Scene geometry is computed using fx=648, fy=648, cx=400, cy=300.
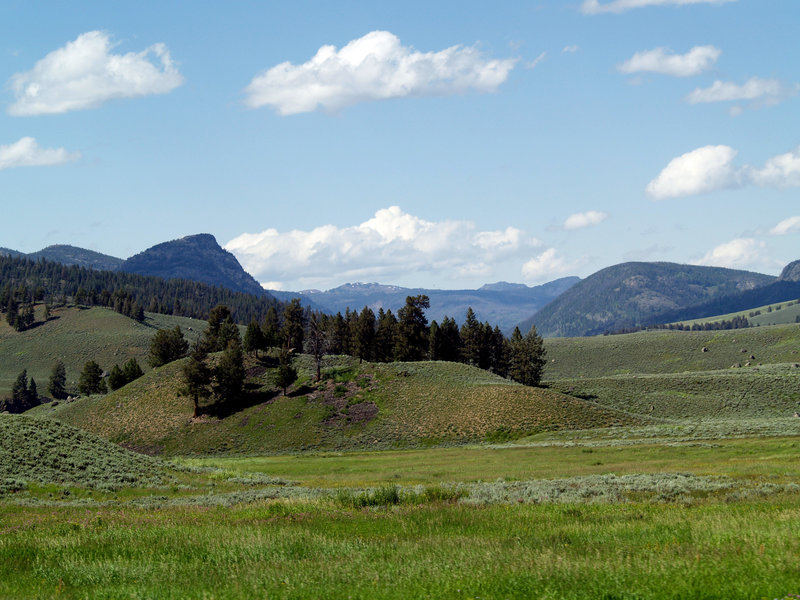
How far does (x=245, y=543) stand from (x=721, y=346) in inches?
7370

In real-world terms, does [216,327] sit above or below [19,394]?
above

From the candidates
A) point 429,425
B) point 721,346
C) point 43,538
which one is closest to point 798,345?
point 721,346

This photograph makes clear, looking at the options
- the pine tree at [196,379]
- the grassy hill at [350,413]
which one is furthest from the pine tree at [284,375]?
the pine tree at [196,379]

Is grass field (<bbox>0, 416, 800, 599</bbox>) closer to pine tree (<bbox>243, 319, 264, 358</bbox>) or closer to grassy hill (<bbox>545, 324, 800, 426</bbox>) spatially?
grassy hill (<bbox>545, 324, 800, 426</bbox>)

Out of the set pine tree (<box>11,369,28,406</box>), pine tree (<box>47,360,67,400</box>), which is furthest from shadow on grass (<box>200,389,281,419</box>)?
pine tree (<box>11,369,28,406</box>)

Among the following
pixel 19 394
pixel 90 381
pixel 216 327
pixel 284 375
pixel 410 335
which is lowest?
pixel 19 394

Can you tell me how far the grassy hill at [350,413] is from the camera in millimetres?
79875

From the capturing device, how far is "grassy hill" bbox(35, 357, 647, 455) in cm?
7988

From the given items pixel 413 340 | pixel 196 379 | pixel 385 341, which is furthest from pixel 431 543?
pixel 385 341

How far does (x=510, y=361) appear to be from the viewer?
120 meters

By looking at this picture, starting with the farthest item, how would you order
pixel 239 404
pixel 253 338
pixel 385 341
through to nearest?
1. pixel 385 341
2. pixel 253 338
3. pixel 239 404

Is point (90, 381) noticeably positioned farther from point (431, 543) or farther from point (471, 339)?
point (431, 543)

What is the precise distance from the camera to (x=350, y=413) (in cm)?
8869

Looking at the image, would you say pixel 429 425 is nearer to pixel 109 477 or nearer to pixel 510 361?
pixel 510 361
